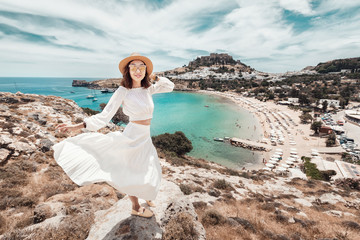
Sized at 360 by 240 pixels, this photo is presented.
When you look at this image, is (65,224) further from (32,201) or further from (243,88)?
(243,88)

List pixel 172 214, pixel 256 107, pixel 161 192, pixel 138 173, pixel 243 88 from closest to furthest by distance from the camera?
pixel 138 173 < pixel 172 214 < pixel 161 192 < pixel 256 107 < pixel 243 88

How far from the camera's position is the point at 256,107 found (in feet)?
191

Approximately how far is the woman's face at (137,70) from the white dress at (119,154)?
0.21 meters

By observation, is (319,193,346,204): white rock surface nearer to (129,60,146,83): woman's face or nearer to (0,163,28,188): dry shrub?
(129,60,146,83): woman's face

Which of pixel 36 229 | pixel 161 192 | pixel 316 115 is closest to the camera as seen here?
pixel 36 229

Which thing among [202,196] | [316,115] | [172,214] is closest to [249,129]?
[316,115]

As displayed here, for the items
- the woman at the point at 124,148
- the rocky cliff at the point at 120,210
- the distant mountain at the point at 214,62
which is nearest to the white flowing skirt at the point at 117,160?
the woman at the point at 124,148

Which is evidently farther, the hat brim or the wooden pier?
the wooden pier

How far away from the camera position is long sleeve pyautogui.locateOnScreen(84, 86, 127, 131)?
2429mm

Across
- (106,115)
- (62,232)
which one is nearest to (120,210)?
(62,232)

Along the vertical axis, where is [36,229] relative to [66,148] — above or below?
below

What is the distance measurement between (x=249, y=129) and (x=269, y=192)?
30825 millimetres

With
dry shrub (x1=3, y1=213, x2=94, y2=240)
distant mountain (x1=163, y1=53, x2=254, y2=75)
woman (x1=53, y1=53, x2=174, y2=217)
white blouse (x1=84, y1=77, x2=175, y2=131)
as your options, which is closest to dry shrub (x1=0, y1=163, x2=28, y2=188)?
dry shrub (x1=3, y1=213, x2=94, y2=240)

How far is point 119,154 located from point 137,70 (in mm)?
1458
